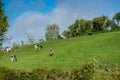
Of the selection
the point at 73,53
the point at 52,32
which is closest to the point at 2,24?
Result: the point at 73,53

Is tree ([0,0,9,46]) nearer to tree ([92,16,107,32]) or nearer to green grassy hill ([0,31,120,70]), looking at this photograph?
green grassy hill ([0,31,120,70])

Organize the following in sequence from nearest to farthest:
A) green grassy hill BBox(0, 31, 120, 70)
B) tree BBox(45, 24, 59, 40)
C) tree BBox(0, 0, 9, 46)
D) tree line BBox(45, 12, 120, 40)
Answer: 1. green grassy hill BBox(0, 31, 120, 70)
2. tree BBox(0, 0, 9, 46)
3. tree line BBox(45, 12, 120, 40)
4. tree BBox(45, 24, 59, 40)

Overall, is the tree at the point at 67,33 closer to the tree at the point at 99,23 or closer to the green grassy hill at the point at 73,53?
the tree at the point at 99,23

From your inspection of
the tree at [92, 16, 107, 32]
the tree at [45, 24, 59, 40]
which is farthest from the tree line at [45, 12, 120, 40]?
the tree at [45, 24, 59, 40]

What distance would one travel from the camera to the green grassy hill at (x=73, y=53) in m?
Answer: 48.3

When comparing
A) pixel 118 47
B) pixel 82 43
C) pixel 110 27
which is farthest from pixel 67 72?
pixel 110 27

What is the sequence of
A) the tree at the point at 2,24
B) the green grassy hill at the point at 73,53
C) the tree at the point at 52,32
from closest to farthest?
the green grassy hill at the point at 73,53 < the tree at the point at 2,24 < the tree at the point at 52,32

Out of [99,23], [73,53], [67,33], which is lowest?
[73,53]

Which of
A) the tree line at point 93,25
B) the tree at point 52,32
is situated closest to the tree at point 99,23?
the tree line at point 93,25

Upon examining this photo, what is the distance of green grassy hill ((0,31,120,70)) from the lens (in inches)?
1901

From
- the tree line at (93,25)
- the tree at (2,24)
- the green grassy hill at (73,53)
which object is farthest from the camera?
the tree line at (93,25)

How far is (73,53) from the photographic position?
55.1 metres

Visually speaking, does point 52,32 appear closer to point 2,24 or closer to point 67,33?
point 67,33

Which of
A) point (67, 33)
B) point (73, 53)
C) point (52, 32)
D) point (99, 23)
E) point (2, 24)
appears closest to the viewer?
point (73, 53)
